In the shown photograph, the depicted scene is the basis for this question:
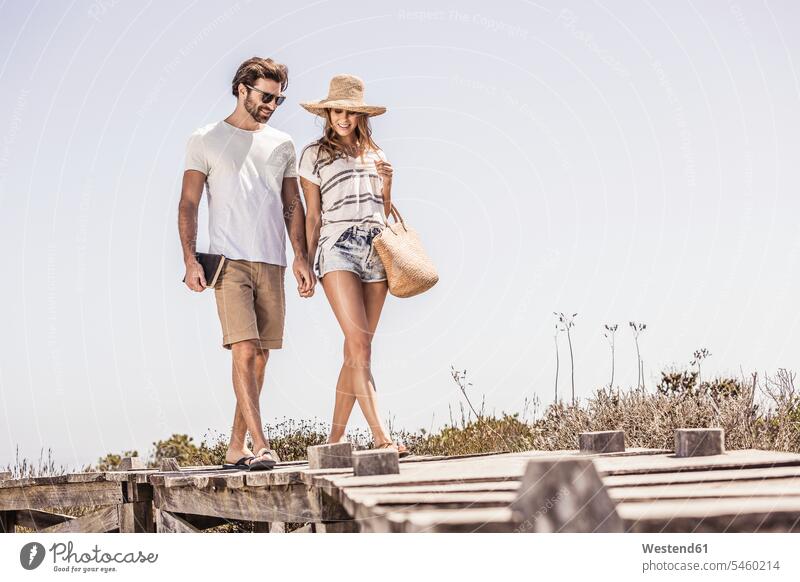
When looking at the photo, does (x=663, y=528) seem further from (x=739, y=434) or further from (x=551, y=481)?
(x=739, y=434)

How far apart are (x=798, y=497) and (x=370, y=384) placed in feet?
8.29

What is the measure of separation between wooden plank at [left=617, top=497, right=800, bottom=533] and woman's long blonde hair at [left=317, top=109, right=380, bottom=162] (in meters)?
2.77

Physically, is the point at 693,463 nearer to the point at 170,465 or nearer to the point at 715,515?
the point at 715,515

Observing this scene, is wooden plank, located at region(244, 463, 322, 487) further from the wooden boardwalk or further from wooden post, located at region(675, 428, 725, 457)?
wooden post, located at region(675, 428, 725, 457)

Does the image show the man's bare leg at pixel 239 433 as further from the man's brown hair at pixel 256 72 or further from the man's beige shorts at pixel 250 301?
the man's brown hair at pixel 256 72

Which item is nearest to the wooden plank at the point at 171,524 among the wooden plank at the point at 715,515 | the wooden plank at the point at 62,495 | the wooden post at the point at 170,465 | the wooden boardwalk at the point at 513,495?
the wooden boardwalk at the point at 513,495

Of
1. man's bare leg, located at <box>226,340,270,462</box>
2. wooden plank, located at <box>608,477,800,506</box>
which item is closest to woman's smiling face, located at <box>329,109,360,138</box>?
man's bare leg, located at <box>226,340,270,462</box>

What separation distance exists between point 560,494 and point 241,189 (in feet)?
10.2

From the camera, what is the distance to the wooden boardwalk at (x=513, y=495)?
319 centimetres

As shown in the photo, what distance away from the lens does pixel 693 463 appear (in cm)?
470

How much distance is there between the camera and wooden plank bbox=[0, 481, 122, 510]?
22.5 ft

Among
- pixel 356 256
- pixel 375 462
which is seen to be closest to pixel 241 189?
pixel 356 256

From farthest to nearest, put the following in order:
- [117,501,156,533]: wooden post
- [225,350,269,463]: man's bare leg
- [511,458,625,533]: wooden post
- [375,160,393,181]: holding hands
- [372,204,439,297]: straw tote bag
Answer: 1. [117,501,156,533]: wooden post
2. [225,350,269,463]: man's bare leg
3. [375,160,393,181]: holding hands
4. [372,204,439,297]: straw tote bag
5. [511,458,625,533]: wooden post
